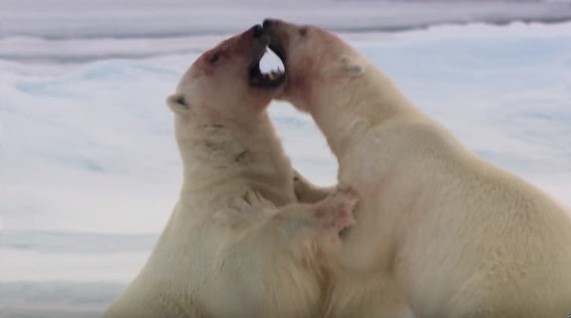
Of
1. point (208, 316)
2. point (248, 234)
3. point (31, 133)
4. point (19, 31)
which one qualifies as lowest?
point (208, 316)

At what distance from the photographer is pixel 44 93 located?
435cm

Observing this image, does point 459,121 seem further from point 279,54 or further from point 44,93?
point 44,93

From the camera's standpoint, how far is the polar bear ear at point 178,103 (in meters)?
4.07

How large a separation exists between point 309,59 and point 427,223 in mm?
679

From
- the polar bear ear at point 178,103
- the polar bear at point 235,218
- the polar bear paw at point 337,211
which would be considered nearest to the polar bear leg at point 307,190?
the polar bear at point 235,218

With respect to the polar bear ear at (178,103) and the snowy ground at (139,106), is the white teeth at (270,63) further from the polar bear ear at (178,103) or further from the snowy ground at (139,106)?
the polar bear ear at (178,103)

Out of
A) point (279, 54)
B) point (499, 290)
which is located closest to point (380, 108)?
point (279, 54)

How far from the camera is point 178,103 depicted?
13.4 feet

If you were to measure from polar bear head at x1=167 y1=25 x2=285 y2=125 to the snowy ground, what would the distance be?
0.23m

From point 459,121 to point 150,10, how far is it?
3.54ft

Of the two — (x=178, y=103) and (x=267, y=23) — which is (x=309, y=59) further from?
(x=178, y=103)

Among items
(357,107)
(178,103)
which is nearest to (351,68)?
(357,107)

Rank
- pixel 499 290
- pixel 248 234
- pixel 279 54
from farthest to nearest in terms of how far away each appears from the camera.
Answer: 1. pixel 279 54
2. pixel 248 234
3. pixel 499 290

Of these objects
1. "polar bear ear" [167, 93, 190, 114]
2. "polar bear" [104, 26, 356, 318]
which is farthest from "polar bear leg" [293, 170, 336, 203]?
"polar bear ear" [167, 93, 190, 114]
